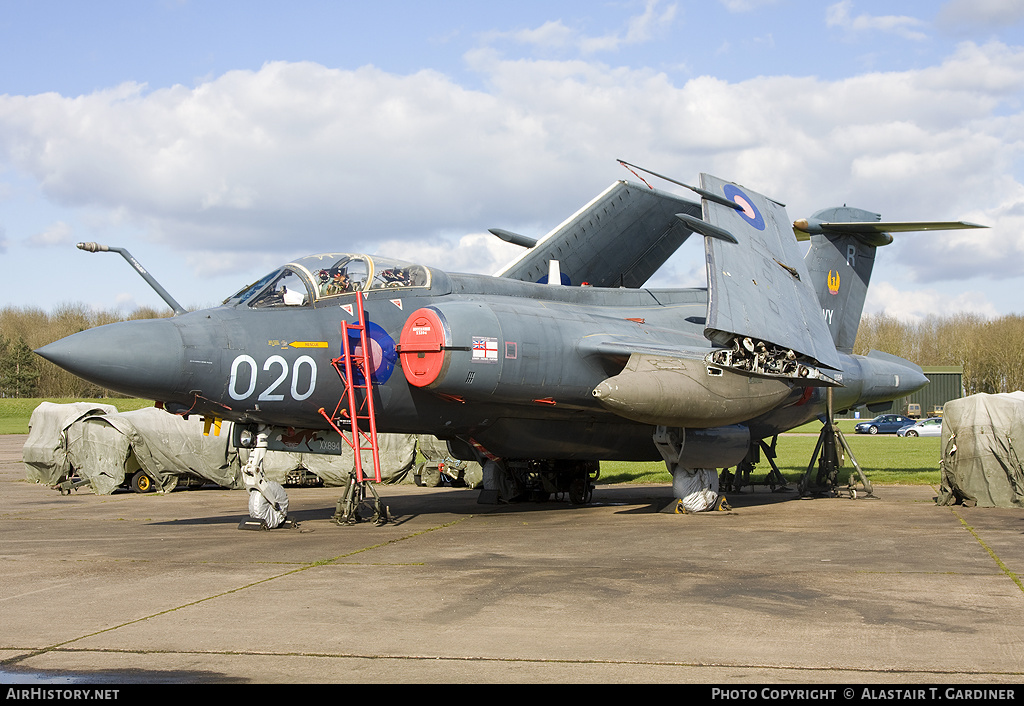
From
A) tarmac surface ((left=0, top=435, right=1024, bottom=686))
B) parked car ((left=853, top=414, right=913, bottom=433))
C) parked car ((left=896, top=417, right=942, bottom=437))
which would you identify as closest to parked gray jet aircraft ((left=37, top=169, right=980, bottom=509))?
tarmac surface ((left=0, top=435, right=1024, bottom=686))

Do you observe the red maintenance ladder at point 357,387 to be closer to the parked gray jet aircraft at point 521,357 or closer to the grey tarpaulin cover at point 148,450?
the parked gray jet aircraft at point 521,357

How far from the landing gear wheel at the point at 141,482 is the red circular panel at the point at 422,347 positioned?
31.2 ft

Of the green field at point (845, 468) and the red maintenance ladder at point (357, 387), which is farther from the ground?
the red maintenance ladder at point (357, 387)

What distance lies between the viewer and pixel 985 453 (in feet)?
44.3

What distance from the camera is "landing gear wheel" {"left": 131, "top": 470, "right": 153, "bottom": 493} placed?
59.9 feet

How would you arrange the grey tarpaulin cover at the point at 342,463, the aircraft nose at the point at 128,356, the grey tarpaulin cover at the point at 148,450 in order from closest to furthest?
the aircraft nose at the point at 128,356 < the grey tarpaulin cover at the point at 148,450 < the grey tarpaulin cover at the point at 342,463

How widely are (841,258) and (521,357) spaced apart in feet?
29.4

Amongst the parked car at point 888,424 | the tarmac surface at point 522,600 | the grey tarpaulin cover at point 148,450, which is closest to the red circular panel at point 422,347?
the tarmac surface at point 522,600

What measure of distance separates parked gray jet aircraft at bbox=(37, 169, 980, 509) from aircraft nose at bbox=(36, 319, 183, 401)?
20 mm

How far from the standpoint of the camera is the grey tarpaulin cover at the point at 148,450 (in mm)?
18062

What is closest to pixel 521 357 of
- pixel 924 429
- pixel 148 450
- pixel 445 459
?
pixel 445 459

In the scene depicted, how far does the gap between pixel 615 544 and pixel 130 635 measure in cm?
553

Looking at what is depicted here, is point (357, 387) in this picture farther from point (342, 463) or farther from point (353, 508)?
point (342, 463)
